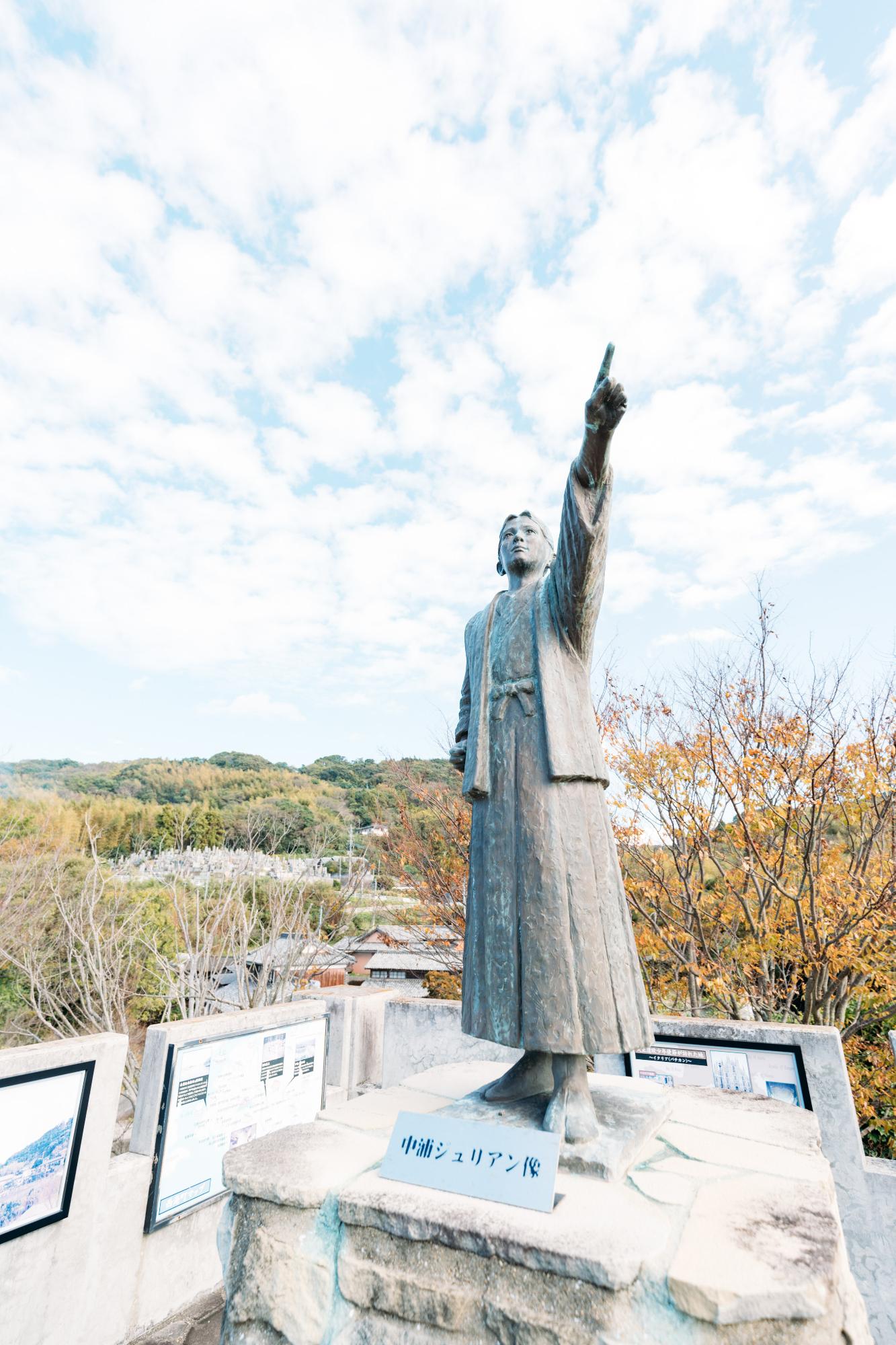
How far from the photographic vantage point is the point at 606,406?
7.27 ft

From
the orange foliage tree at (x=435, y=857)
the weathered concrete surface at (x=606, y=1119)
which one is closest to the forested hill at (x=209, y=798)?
the orange foliage tree at (x=435, y=857)

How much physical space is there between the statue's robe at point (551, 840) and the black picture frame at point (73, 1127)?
282 centimetres

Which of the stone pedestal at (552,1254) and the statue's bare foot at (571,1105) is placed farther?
the statue's bare foot at (571,1105)

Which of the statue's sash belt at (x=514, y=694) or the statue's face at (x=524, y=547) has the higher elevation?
the statue's face at (x=524, y=547)

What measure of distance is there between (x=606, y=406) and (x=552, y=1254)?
241cm

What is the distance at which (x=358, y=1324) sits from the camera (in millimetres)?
1822

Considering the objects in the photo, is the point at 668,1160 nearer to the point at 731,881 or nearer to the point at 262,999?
the point at 731,881

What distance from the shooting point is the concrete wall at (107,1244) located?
3598 millimetres

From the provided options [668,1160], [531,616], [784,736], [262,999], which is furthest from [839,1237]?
[262,999]

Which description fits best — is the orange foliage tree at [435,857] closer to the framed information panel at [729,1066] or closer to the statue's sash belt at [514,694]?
the framed information panel at [729,1066]

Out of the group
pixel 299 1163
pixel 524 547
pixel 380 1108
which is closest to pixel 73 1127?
pixel 380 1108

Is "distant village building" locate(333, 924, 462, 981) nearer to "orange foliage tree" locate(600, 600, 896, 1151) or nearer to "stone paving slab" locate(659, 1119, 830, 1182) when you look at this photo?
"orange foliage tree" locate(600, 600, 896, 1151)

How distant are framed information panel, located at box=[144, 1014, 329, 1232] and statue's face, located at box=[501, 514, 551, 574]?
4008 millimetres

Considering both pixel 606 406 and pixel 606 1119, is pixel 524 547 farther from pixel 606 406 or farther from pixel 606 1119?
pixel 606 1119
